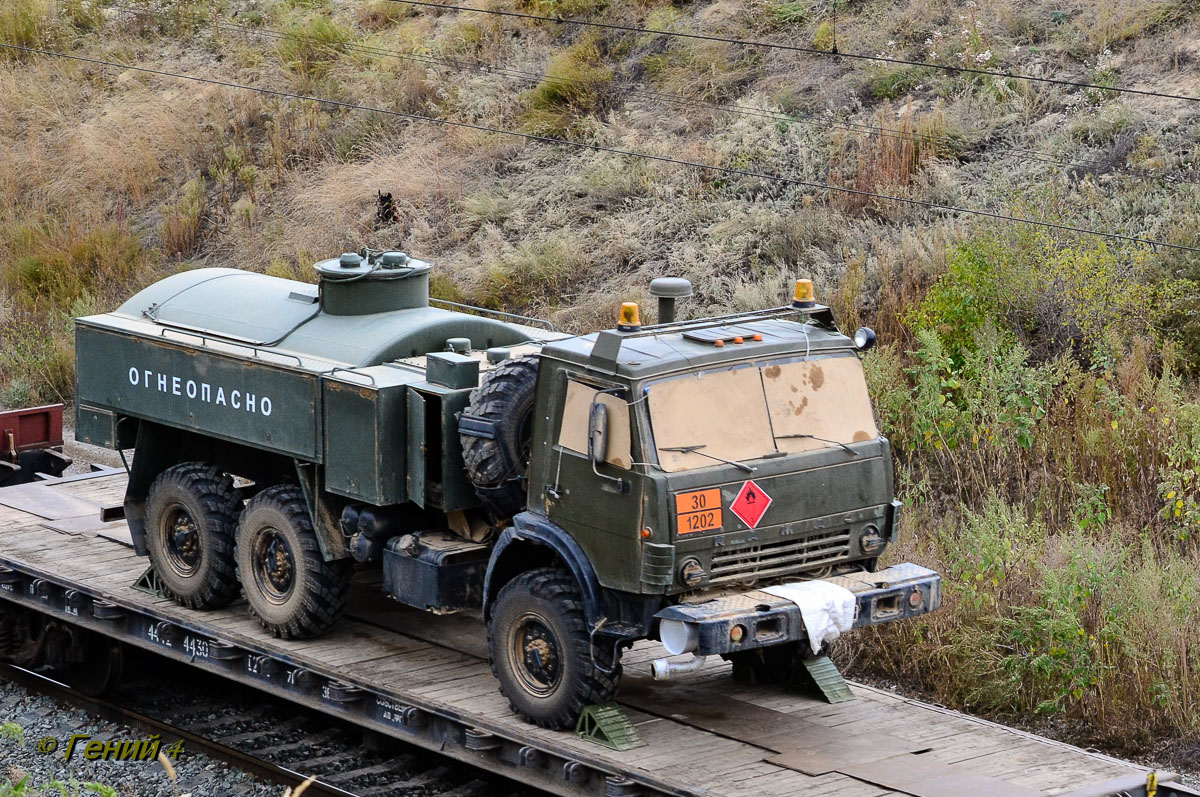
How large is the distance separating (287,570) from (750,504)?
3231 millimetres

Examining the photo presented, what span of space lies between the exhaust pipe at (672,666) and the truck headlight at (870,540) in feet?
3.52

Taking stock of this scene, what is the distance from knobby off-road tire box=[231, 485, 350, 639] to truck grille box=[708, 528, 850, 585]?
2736 millimetres

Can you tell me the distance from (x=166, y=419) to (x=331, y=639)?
6.12ft

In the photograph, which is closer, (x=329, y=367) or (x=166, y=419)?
(x=329, y=367)

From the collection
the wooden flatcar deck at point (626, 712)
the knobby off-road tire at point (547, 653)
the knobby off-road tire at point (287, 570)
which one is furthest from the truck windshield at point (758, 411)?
the knobby off-road tire at point (287, 570)

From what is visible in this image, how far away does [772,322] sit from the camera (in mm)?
8680

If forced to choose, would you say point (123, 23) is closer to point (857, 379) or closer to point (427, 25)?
point (427, 25)

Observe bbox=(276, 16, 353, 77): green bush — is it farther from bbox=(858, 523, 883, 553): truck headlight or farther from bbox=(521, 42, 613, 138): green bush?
bbox=(858, 523, 883, 553): truck headlight

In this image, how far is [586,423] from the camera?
26.1ft

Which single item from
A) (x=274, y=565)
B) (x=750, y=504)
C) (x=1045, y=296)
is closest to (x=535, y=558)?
(x=750, y=504)

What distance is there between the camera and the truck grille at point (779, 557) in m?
7.84

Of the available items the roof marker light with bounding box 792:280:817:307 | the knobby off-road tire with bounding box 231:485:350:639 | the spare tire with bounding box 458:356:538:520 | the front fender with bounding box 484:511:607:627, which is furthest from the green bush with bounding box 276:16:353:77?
the front fender with bounding box 484:511:607:627

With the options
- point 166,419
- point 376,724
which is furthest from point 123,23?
point 376,724

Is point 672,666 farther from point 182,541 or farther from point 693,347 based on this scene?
point 182,541
